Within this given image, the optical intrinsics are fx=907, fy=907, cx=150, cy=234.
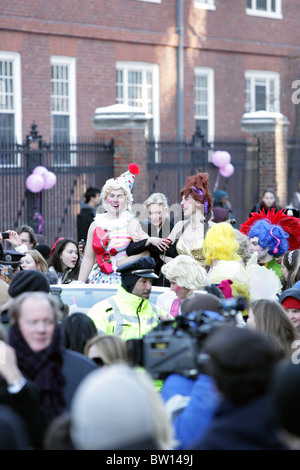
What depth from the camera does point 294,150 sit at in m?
22.0

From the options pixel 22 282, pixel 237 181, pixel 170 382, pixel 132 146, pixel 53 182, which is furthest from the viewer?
pixel 237 181

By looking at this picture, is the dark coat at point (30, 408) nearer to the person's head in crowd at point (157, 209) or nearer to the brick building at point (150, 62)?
the person's head in crowd at point (157, 209)

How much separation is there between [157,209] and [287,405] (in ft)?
18.3

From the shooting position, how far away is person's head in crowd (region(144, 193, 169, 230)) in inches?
337

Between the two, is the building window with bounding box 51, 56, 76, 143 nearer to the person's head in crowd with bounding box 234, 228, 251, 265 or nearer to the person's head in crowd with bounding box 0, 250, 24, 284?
the person's head in crowd with bounding box 0, 250, 24, 284

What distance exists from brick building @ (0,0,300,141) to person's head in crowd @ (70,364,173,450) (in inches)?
670

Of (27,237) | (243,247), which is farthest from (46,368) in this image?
(27,237)

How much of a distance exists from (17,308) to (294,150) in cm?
1822

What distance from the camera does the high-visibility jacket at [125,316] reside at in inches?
229

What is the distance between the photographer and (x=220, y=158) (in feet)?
62.1

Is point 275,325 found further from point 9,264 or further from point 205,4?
point 205,4

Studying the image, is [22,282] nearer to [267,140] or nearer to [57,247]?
[57,247]
